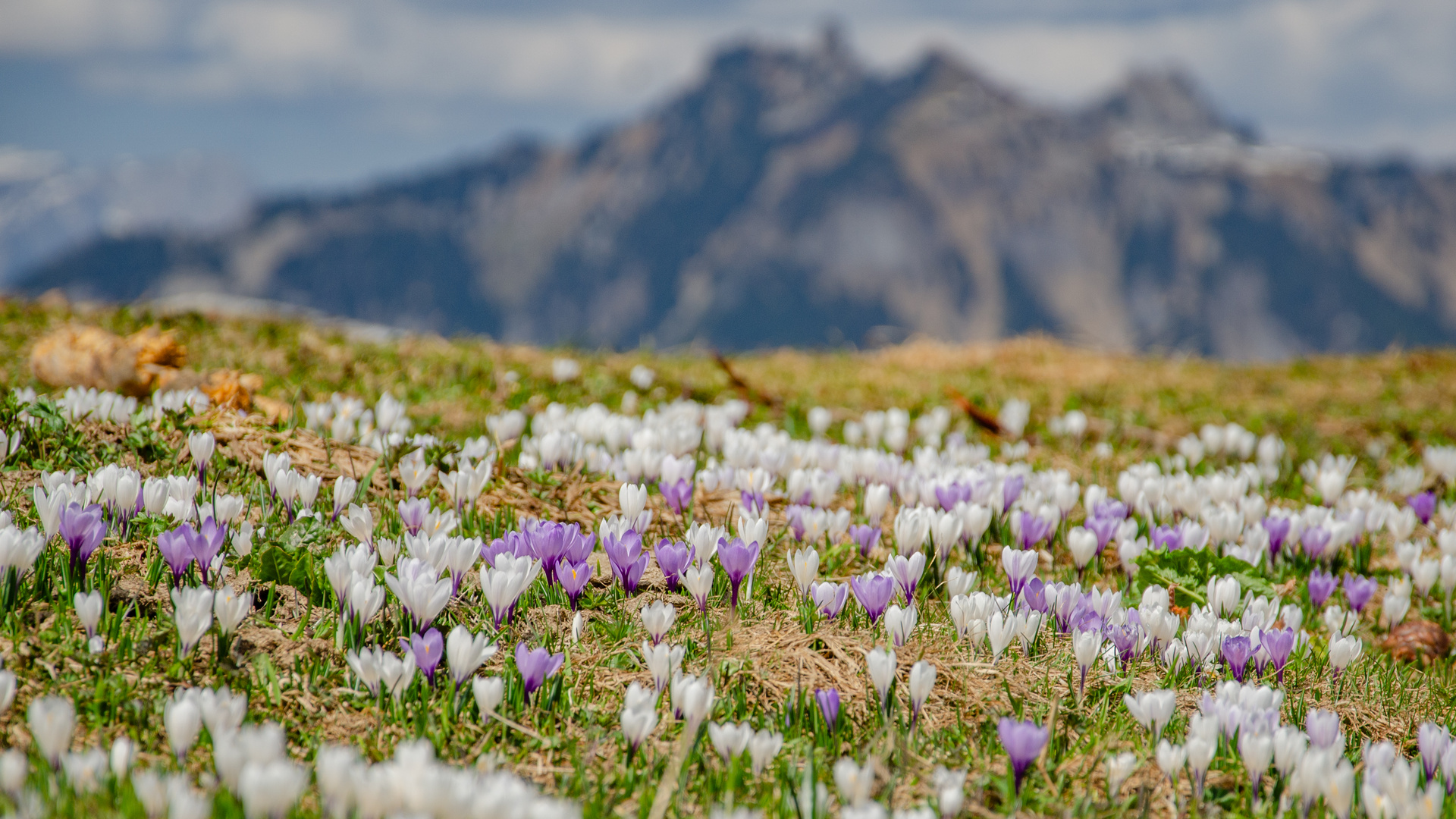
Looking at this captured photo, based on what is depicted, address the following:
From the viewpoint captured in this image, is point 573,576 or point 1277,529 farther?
point 1277,529

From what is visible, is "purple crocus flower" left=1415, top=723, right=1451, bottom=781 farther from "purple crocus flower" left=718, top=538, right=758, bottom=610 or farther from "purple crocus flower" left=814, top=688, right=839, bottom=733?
"purple crocus flower" left=718, top=538, right=758, bottom=610

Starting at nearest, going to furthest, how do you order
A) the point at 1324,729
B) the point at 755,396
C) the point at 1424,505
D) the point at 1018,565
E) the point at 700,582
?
1. the point at 1324,729
2. the point at 700,582
3. the point at 1018,565
4. the point at 1424,505
5. the point at 755,396

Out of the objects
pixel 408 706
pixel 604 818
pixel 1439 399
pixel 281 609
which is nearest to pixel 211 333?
pixel 281 609

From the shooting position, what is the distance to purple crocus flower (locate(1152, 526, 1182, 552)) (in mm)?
4730

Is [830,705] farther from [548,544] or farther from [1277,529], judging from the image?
[1277,529]

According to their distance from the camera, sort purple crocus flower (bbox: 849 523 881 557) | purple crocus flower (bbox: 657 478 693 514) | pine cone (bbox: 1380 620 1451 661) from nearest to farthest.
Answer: purple crocus flower (bbox: 849 523 881 557), pine cone (bbox: 1380 620 1451 661), purple crocus flower (bbox: 657 478 693 514)

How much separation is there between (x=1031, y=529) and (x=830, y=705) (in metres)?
2.16

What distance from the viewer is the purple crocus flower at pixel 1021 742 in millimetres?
2604

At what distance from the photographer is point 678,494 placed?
4773 millimetres

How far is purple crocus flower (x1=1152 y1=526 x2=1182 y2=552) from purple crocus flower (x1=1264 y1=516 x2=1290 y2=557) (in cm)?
82

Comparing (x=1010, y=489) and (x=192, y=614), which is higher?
(x=192, y=614)

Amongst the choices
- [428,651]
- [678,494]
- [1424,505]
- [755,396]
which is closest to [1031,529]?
[678,494]

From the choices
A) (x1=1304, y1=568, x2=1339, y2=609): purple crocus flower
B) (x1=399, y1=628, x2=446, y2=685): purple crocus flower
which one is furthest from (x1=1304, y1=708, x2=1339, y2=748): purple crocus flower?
(x1=399, y1=628, x2=446, y2=685): purple crocus flower

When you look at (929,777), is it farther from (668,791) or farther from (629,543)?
(629,543)
